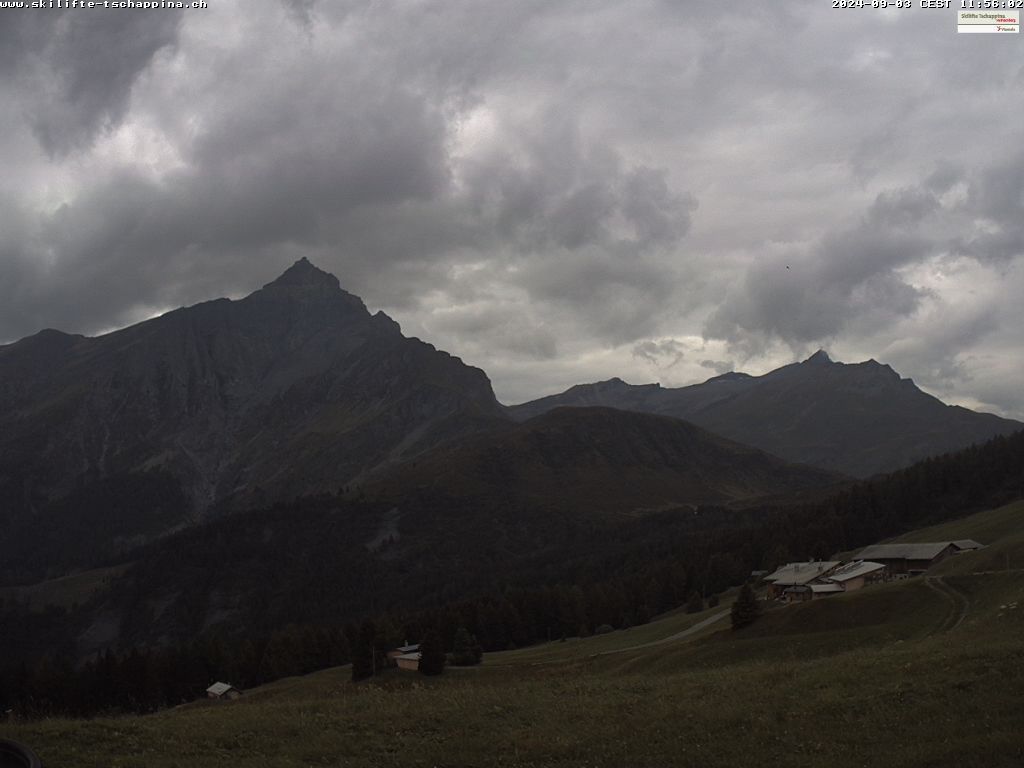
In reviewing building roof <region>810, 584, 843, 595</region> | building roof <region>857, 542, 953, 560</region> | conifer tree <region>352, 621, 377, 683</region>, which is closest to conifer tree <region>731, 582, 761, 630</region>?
building roof <region>810, 584, 843, 595</region>

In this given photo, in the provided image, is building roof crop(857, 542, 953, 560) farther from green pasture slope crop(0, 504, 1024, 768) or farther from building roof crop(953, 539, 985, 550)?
green pasture slope crop(0, 504, 1024, 768)

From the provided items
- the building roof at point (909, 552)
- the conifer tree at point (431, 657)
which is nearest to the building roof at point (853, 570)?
the building roof at point (909, 552)

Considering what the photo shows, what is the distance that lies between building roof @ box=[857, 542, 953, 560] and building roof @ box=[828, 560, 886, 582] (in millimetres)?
3249

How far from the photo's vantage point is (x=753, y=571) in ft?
483

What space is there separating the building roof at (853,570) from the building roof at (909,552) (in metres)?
3.25

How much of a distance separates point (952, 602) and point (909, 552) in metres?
50.8

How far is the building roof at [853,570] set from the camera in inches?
3937

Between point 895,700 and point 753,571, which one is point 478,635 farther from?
point 895,700

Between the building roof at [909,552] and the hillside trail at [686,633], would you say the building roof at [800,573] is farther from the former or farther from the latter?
the hillside trail at [686,633]

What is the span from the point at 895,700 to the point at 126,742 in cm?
2622

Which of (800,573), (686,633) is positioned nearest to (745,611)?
(686,633)

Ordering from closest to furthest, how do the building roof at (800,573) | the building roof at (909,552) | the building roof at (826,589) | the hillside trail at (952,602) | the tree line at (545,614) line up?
the hillside trail at (952,602), the building roof at (826,589), the building roof at (909,552), the building roof at (800,573), the tree line at (545,614)

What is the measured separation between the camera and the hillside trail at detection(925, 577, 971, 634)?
185 ft

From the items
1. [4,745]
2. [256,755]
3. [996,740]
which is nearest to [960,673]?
→ [996,740]
